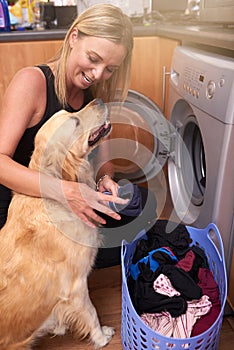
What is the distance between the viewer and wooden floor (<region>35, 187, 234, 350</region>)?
4.10ft

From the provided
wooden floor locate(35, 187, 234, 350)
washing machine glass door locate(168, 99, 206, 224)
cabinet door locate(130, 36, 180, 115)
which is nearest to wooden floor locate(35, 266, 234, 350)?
wooden floor locate(35, 187, 234, 350)

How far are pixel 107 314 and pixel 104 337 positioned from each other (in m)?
0.13

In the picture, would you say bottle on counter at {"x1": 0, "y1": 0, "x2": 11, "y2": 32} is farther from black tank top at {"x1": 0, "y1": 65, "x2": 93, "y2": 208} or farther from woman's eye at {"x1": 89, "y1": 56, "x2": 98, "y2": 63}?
woman's eye at {"x1": 89, "y1": 56, "x2": 98, "y2": 63}

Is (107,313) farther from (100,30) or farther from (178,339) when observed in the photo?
(100,30)

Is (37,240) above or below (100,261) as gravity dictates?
above

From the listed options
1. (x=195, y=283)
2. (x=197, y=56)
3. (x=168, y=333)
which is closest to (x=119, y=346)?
(x=168, y=333)

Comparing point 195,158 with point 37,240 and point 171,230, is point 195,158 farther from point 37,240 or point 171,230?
point 37,240

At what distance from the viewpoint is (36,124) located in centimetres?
120

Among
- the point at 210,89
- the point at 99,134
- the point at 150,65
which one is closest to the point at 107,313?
the point at 99,134

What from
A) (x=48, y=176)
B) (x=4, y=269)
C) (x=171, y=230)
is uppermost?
(x=48, y=176)

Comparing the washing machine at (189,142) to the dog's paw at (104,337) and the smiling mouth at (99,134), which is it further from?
the dog's paw at (104,337)

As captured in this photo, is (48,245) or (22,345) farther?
(22,345)

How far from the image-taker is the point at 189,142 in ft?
5.29

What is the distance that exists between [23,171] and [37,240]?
0.22m
